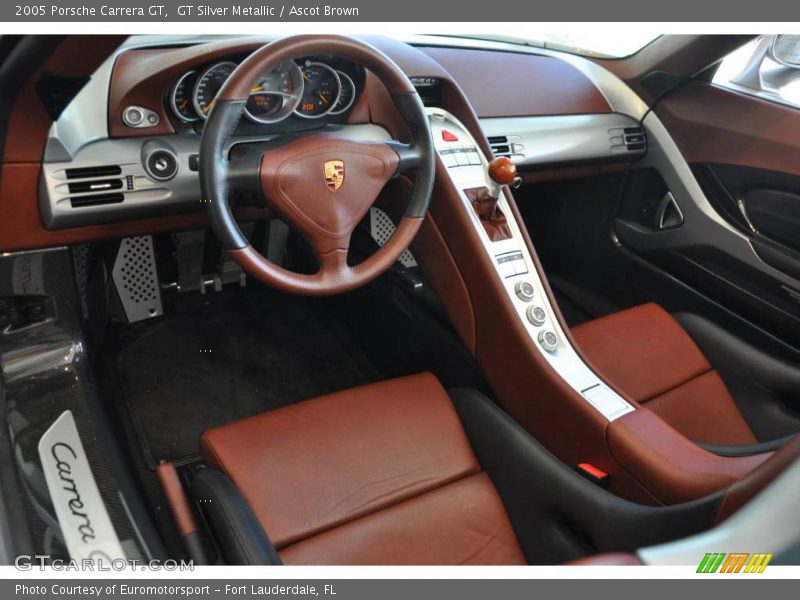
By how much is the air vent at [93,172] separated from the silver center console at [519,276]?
0.73m

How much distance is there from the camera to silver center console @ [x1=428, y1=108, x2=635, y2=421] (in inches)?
54.7

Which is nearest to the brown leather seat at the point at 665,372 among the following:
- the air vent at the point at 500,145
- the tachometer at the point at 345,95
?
the air vent at the point at 500,145

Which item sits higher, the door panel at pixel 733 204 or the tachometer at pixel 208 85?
the tachometer at pixel 208 85

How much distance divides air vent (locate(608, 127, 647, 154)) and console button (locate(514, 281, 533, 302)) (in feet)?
2.72

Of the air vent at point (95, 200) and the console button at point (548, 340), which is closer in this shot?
the air vent at point (95, 200)

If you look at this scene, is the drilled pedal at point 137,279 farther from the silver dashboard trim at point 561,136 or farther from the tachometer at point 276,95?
the silver dashboard trim at point 561,136

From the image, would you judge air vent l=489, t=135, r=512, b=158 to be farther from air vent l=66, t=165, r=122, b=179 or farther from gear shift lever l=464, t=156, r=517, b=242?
air vent l=66, t=165, r=122, b=179

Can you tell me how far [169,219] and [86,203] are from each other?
216mm

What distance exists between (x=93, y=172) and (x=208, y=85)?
0.32 m

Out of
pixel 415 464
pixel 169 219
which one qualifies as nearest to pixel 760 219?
pixel 415 464

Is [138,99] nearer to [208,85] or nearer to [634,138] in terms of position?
[208,85]

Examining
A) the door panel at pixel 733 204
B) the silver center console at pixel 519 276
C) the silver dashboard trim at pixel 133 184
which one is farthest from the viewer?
the door panel at pixel 733 204

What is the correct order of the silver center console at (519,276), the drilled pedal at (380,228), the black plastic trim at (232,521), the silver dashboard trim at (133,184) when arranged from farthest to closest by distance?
the drilled pedal at (380,228), the silver center console at (519,276), the silver dashboard trim at (133,184), the black plastic trim at (232,521)

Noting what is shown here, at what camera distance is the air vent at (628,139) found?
2117 mm
